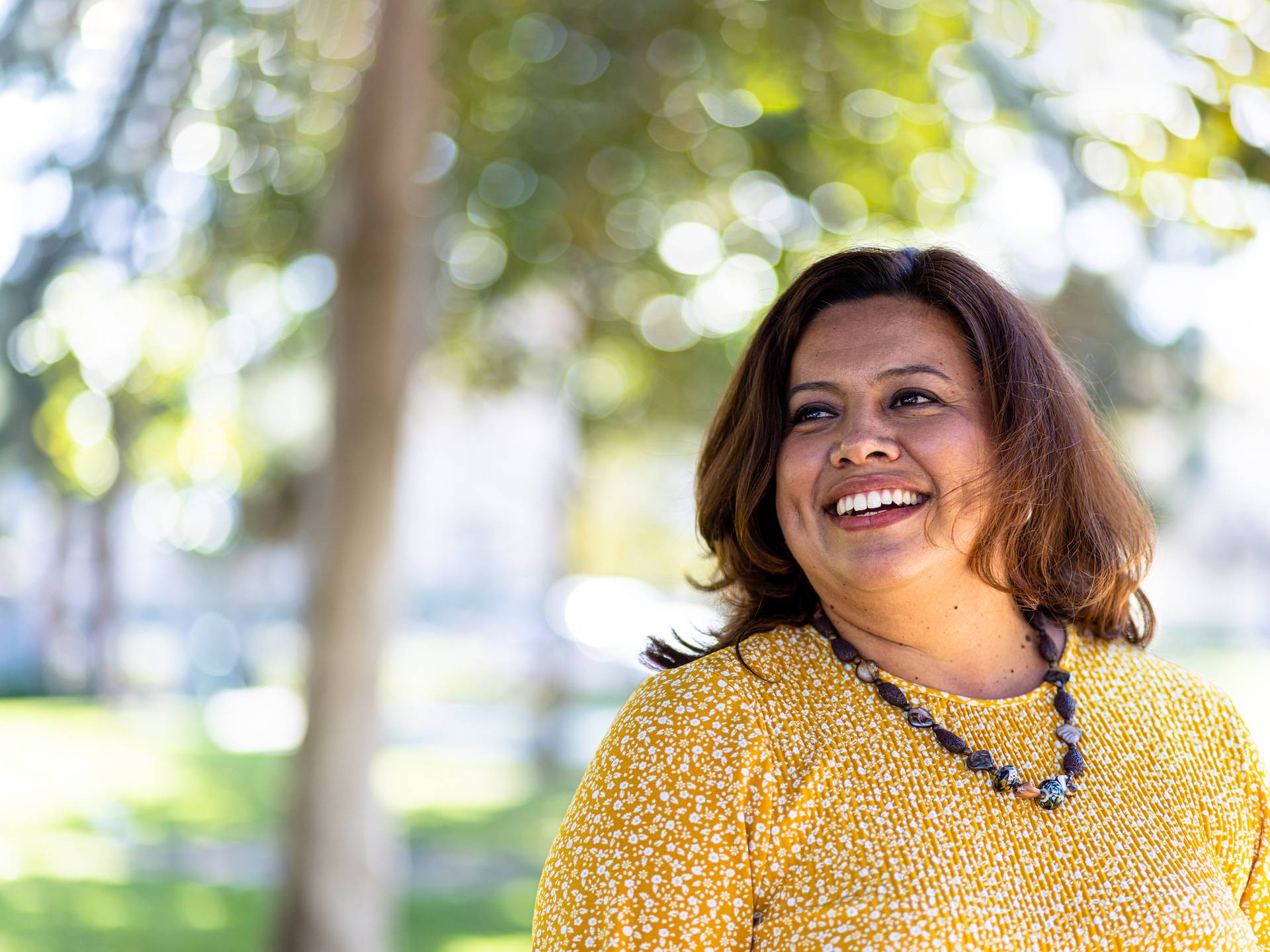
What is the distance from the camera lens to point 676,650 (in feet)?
7.05

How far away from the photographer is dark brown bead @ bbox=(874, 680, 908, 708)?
205 centimetres

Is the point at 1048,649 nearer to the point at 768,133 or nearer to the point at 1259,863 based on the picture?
the point at 1259,863

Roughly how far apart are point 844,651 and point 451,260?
7.78 m

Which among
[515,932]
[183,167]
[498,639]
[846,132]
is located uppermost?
[846,132]

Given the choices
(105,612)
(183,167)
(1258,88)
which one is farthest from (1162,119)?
Result: (105,612)

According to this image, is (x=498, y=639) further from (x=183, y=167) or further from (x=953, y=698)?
(x=953, y=698)

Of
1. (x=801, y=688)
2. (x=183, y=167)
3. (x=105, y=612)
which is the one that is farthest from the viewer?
(x=105, y=612)

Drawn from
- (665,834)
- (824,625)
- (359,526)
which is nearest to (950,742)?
(824,625)

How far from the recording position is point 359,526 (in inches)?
230

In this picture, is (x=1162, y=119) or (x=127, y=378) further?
(x=127, y=378)

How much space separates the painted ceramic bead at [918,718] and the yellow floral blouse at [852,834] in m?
0.01

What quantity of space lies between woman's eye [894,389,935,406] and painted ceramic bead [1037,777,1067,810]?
23.5 inches

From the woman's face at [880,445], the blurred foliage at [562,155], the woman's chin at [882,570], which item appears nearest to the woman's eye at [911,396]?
the woman's face at [880,445]

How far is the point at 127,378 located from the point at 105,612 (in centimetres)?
1601
